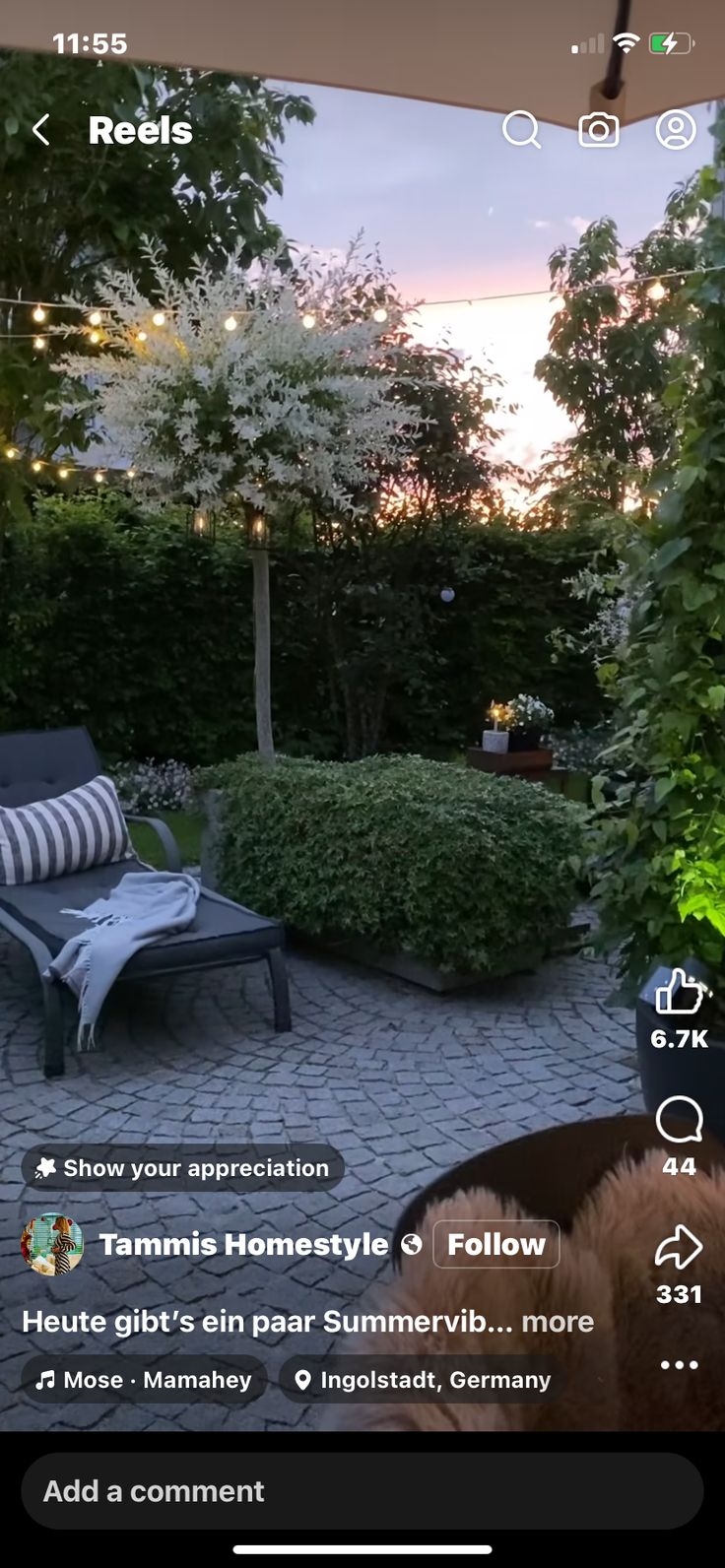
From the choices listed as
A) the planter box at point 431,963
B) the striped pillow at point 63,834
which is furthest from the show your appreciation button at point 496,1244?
the striped pillow at point 63,834

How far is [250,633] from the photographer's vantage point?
4332 mm

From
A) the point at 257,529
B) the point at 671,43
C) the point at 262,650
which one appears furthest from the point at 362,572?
the point at 671,43

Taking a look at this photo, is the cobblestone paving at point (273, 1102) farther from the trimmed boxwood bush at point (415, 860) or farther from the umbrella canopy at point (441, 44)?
the umbrella canopy at point (441, 44)

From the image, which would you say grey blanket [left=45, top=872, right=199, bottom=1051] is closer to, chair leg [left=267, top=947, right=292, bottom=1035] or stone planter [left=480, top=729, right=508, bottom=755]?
chair leg [left=267, top=947, right=292, bottom=1035]

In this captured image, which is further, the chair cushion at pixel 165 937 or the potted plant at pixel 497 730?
the potted plant at pixel 497 730

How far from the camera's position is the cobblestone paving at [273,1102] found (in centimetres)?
104

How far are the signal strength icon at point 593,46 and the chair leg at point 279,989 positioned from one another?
2332mm

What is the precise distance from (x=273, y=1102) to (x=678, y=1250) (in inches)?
66.1

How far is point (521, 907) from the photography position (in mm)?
Result: 3441

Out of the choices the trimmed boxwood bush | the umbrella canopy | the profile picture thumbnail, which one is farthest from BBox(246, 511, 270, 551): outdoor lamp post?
the profile picture thumbnail

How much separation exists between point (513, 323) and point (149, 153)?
1.17m

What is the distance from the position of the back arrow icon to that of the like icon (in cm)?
60

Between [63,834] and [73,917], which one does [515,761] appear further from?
[73,917]

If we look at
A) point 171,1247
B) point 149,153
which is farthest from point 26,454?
point 171,1247
